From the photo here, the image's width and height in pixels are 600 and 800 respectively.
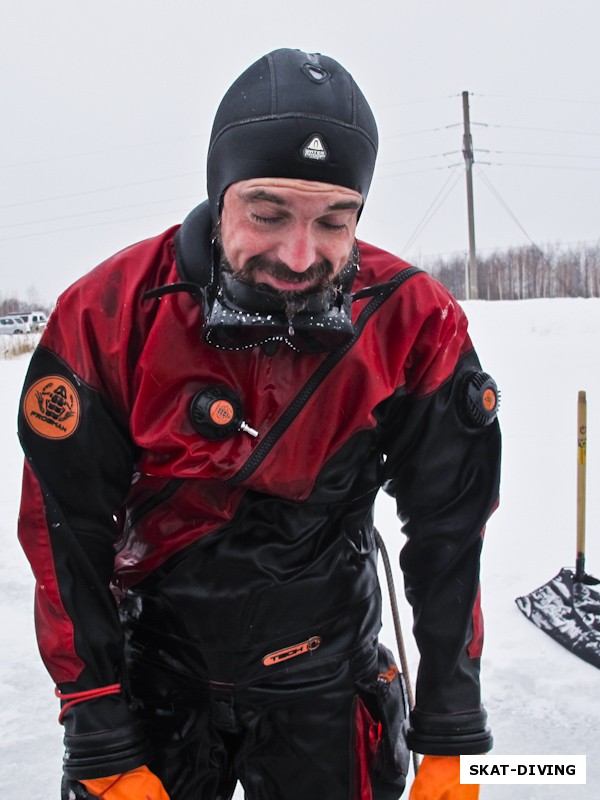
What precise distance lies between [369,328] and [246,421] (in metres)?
0.31

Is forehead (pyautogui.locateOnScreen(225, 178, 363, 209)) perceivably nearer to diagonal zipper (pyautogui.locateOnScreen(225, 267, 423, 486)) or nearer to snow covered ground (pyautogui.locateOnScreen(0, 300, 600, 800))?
diagonal zipper (pyautogui.locateOnScreen(225, 267, 423, 486))

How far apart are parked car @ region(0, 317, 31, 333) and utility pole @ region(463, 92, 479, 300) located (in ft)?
69.4

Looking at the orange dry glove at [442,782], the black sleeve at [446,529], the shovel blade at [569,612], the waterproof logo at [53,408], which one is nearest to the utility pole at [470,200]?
the shovel blade at [569,612]

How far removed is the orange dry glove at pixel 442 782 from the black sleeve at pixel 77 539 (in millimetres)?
594

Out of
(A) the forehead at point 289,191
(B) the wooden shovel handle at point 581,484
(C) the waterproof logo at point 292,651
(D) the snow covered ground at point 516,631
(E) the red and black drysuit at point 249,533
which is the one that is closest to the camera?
(A) the forehead at point 289,191

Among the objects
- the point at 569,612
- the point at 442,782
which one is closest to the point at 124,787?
the point at 442,782

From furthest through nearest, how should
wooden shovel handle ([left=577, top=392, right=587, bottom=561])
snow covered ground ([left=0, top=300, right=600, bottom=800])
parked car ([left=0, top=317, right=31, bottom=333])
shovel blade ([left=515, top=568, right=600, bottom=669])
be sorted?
parked car ([left=0, top=317, right=31, bottom=333])
wooden shovel handle ([left=577, top=392, right=587, bottom=561])
shovel blade ([left=515, top=568, right=600, bottom=669])
snow covered ground ([left=0, top=300, right=600, bottom=800])

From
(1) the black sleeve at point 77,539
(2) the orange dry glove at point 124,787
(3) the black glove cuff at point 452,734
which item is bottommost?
(3) the black glove cuff at point 452,734

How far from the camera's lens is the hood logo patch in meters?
1.34

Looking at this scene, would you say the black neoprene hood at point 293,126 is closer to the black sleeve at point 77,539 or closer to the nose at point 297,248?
the nose at point 297,248

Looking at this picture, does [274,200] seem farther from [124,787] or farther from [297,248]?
[124,787]

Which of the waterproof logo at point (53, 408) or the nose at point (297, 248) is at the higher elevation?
the nose at point (297, 248)

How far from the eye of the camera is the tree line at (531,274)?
45.4m

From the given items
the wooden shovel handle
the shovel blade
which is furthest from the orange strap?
the wooden shovel handle
